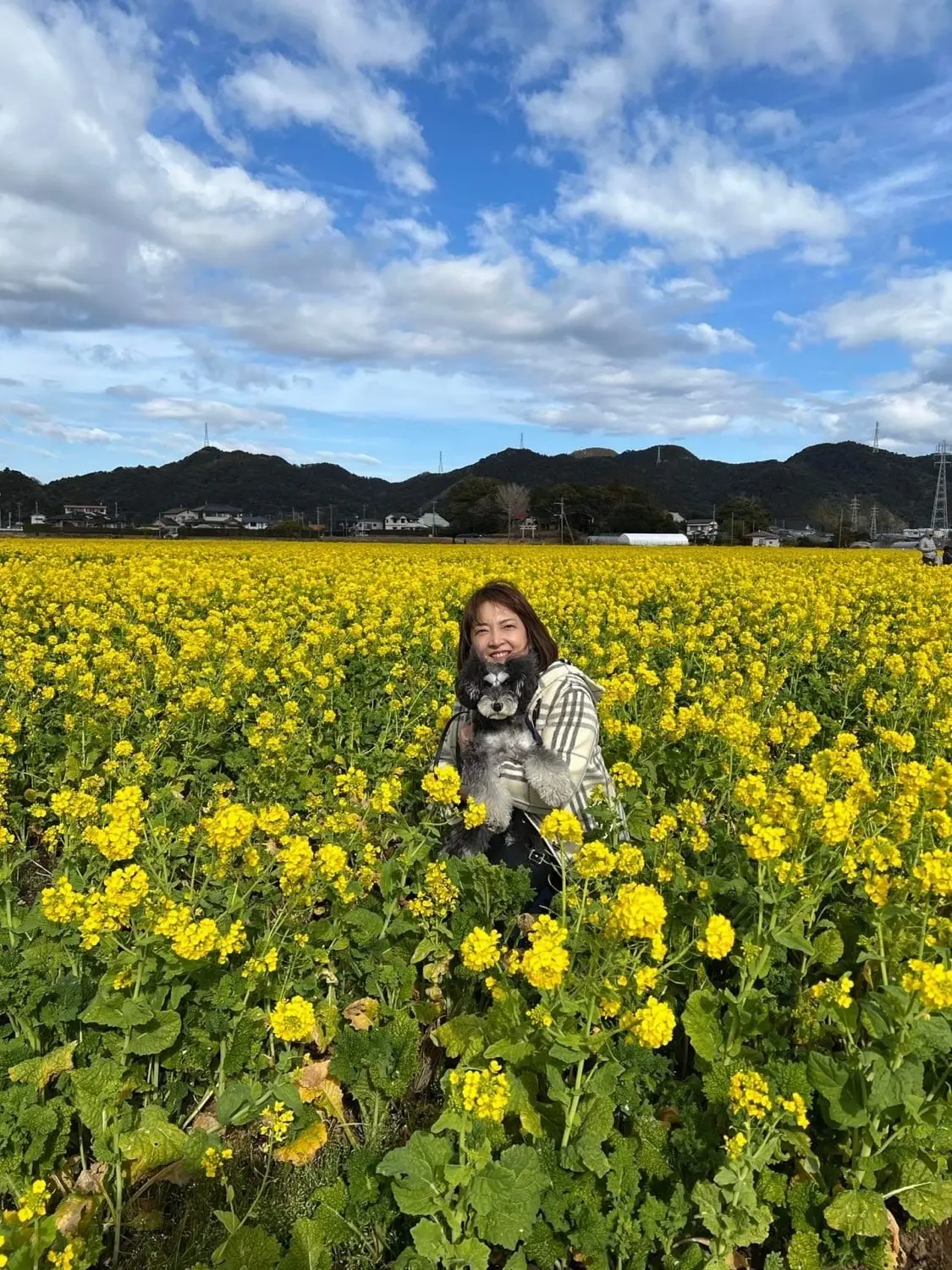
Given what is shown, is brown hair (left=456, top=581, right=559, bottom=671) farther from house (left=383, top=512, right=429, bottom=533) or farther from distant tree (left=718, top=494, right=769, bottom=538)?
house (left=383, top=512, right=429, bottom=533)

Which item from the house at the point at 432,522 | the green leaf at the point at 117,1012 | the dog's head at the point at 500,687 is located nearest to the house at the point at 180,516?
the house at the point at 432,522

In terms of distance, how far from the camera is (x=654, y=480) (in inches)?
5098

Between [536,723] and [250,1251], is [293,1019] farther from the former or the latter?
[536,723]

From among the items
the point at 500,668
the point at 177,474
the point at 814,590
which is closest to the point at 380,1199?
the point at 500,668

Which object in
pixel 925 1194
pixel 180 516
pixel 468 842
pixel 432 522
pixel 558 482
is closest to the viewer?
pixel 925 1194

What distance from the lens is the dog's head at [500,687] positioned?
154 inches

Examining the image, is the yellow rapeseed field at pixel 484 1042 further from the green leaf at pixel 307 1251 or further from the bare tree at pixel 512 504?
the bare tree at pixel 512 504

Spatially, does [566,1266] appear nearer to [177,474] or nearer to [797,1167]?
[797,1167]

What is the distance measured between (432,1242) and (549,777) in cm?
201

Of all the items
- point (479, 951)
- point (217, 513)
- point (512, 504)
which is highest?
point (512, 504)

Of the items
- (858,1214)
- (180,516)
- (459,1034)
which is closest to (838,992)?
(858,1214)

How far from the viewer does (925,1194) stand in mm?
2287

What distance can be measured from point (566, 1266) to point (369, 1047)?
87 centimetres

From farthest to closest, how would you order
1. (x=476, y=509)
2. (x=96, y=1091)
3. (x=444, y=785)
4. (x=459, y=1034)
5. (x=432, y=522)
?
(x=432, y=522) → (x=476, y=509) → (x=444, y=785) → (x=459, y=1034) → (x=96, y=1091)
